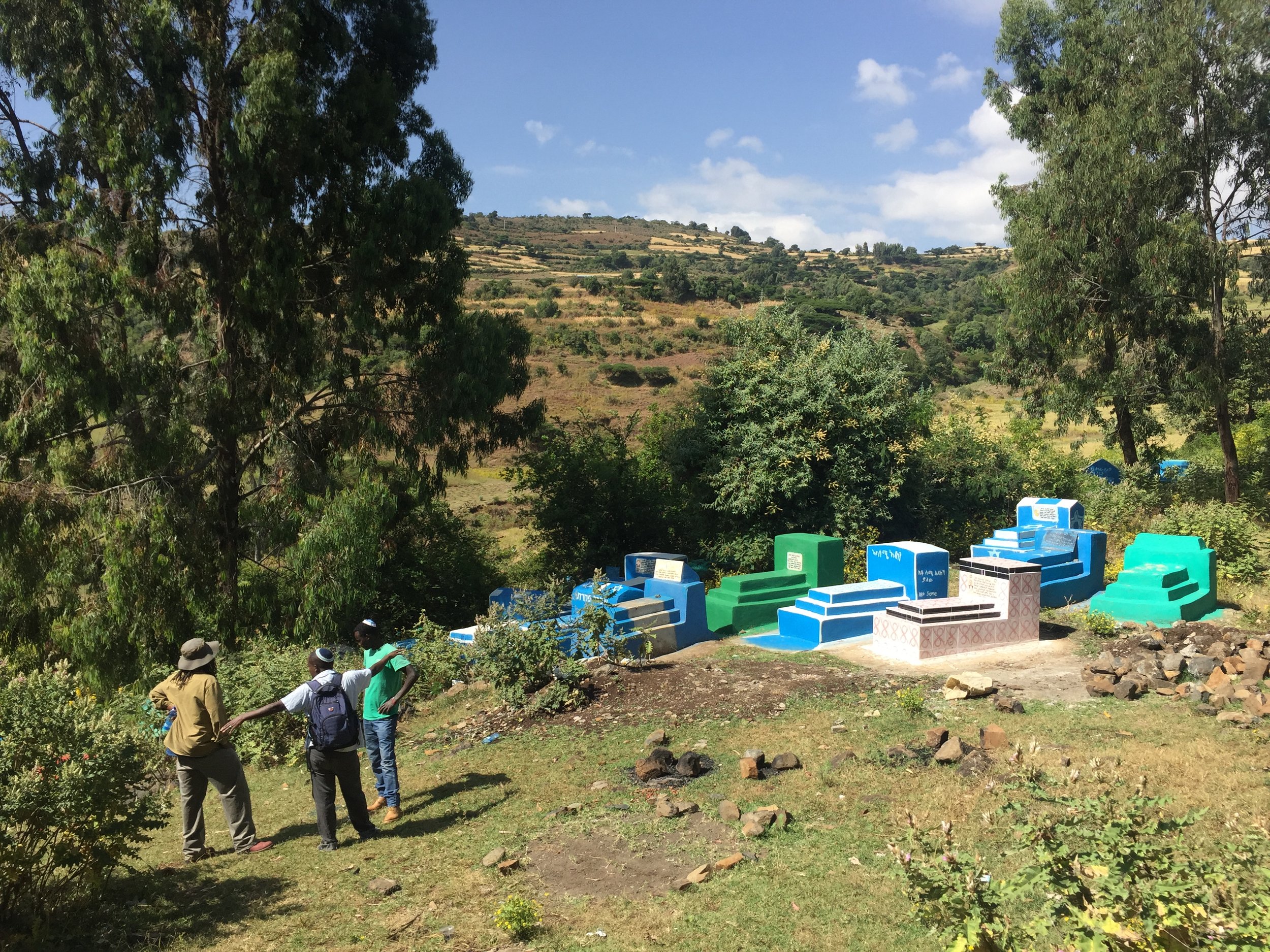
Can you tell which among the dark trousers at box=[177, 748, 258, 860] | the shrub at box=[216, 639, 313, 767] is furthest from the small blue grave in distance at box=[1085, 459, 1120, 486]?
the dark trousers at box=[177, 748, 258, 860]

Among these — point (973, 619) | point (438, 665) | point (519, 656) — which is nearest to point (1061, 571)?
point (973, 619)

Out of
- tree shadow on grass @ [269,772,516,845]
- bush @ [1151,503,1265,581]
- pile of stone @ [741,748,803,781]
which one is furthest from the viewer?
bush @ [1151,503,1265,581]

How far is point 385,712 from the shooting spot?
265 inches

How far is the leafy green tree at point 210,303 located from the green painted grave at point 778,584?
5071mm

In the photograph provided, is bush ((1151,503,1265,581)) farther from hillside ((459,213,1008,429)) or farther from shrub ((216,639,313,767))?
shrub ((216,639,313,767))

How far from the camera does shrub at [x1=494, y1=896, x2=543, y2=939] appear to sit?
469 cm

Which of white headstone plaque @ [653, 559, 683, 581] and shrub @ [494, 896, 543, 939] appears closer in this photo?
shrub @ [494, 896, 543, 939]

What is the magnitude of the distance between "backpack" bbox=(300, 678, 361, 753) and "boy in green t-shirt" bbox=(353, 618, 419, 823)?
0.54 metres

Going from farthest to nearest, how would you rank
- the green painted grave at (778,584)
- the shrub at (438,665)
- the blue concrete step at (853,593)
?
1. the green painted grave at (778,584)
2. the blue concrete step at (853,593)
3. the shrub at (438,665)

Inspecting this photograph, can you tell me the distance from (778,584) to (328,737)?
8.94 metres

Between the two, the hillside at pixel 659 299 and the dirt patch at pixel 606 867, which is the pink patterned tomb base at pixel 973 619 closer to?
the dirt patch at pixel 606 867

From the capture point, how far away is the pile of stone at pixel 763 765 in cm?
699

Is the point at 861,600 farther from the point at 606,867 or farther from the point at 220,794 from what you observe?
the point at 220,794

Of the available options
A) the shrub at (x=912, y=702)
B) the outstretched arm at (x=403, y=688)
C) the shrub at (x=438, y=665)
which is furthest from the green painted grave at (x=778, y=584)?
the outstretched arm at (x=403, y=688)
